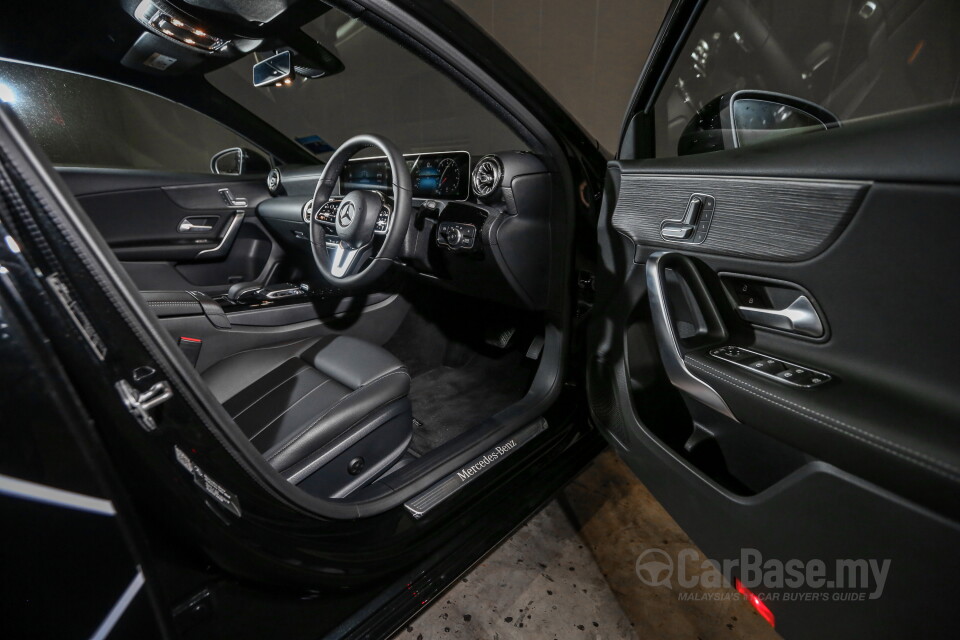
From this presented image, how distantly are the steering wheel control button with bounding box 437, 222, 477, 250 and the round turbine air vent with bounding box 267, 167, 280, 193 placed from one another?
4.45 ft

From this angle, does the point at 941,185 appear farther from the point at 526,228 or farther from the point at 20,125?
the point at 20,125

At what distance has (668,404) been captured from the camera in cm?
117

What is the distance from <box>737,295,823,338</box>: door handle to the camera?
30.7 inches

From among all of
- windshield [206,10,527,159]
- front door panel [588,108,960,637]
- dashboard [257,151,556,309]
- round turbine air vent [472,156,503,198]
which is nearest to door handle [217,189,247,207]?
windshield [206,10,527,159]

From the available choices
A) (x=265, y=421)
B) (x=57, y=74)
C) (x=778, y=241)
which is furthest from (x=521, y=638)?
(x=57, y=74)

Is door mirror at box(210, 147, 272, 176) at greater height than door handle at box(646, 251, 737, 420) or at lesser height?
greater

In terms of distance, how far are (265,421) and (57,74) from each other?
1873 mm

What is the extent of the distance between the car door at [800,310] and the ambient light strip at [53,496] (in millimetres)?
924

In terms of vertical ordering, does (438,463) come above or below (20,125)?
below

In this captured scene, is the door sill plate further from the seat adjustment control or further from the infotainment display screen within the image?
the infotainment display screen

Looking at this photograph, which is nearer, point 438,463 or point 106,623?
point 106,623

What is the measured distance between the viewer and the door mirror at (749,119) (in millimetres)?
1034

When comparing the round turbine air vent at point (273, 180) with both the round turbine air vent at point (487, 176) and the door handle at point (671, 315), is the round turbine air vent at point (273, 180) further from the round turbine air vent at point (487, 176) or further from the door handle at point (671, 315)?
the door handle at point (671, 315)

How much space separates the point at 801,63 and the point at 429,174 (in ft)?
3.79
